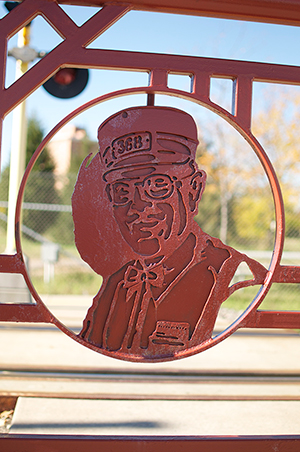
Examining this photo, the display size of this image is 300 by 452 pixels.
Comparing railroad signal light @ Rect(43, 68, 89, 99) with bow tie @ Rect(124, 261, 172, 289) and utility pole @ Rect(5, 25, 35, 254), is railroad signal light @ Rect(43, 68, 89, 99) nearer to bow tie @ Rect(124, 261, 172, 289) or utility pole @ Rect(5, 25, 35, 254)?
utility pole @ Rect(5, 25, 35, 254)

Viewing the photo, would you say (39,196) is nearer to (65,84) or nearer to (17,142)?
(17,142)

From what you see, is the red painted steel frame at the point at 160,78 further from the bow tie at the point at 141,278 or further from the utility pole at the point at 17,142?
the utility pole at the point at 17,142

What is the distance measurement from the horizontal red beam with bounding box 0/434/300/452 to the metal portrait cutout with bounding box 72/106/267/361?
0.34 metres

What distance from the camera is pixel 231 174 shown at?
11344 millimetres

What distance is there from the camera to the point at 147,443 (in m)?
1.64

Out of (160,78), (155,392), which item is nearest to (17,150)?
(155,392)

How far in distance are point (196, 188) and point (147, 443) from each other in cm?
110

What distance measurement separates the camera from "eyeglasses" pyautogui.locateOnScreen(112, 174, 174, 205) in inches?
66.3

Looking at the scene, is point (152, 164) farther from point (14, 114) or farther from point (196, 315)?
point (14, 114)

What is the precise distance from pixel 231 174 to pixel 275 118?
7.22ft

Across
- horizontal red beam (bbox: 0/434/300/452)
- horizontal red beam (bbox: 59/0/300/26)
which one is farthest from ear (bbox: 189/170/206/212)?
horizontal red beam (bbox: 0/434/300/452)

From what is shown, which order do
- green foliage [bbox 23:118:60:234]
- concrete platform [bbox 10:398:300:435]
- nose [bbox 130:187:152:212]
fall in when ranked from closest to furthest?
nose [bbox 130:187:152:212], concrete platform [bbox 10:398:300:435], green foliage [bbox 23:118:60:234]

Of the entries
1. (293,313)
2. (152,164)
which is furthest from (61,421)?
(152,164)

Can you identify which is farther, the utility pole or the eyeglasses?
the utility pole
